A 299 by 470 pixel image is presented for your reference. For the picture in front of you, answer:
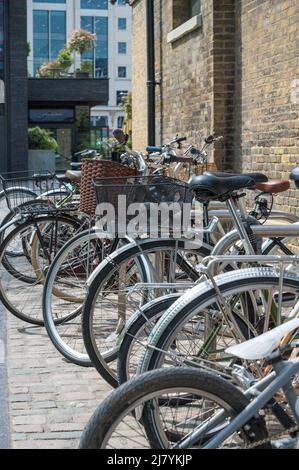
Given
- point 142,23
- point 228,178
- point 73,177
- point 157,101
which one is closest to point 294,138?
point 73,177

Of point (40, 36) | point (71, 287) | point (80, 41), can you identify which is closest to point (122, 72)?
point (40, 36)

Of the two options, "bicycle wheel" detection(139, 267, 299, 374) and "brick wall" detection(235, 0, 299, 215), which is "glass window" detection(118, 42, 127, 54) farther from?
"bicycle wheel" detection(139, 267, 299, 374)

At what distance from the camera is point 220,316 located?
3.43 metres

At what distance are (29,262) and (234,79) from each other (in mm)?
3770

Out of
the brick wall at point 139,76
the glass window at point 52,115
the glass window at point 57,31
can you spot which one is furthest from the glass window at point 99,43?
the brick wall at point 139,76

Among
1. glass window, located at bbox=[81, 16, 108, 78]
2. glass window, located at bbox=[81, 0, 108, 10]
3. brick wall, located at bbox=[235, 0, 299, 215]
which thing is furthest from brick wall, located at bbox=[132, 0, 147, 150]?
glass window, located at bbox=[81, 0, 108, 10]

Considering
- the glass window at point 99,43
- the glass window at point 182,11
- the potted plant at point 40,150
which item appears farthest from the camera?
the glass window at point 99,43

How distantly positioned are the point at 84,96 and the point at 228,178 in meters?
35.1

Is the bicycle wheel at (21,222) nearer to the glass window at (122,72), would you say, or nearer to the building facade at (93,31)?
the building facade at (93,31)

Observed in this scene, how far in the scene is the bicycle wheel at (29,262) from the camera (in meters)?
6.16

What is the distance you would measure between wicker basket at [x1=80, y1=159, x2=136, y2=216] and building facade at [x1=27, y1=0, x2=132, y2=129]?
7316 cm

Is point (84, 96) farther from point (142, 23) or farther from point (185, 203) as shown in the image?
point (185, 203)

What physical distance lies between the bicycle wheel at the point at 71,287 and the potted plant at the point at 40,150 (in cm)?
2840
